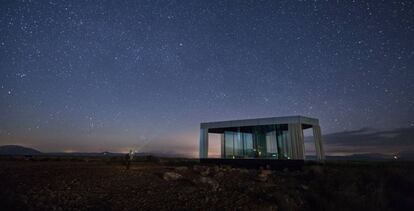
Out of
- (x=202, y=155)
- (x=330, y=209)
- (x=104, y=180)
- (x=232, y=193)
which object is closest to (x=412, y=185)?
(x=330, y=209)

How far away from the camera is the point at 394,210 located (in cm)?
816

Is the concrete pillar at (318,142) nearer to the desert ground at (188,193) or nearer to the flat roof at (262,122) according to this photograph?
the flat roof at (262,122)

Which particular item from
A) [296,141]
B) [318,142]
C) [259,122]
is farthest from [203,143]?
[318,142]

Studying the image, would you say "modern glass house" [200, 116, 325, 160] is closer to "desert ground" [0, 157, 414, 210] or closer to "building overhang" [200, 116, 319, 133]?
"building overhang" [200, 116, 319, 133]

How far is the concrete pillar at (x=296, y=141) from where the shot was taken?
1723cm

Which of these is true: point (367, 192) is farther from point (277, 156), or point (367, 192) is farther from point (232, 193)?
point (277, 156)

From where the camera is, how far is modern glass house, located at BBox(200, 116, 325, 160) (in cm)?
1752

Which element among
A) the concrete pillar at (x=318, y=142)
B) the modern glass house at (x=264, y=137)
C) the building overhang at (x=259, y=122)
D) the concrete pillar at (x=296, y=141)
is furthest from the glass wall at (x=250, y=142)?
the concrete pillar at (x=296, y=141)

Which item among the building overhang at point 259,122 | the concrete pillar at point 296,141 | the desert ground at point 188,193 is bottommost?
the desert ground at point 188,193

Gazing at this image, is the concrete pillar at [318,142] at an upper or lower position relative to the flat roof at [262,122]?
lower

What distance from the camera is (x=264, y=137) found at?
74.7ft

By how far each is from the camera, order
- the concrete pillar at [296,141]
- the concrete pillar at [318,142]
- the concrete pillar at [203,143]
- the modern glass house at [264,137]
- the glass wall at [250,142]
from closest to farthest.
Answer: the concrete pillar at [296,141], the modern glass house at [264,137], the concrete pillar at [318,142], the concrete pillar at [203,143], the glass wall at [250,142]

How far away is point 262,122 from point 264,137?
4.38 metres

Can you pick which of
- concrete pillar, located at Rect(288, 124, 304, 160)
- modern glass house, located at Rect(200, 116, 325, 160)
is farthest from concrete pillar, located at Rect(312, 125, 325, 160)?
concrete pillar, located at Rect(288, 124, 304, 160)
